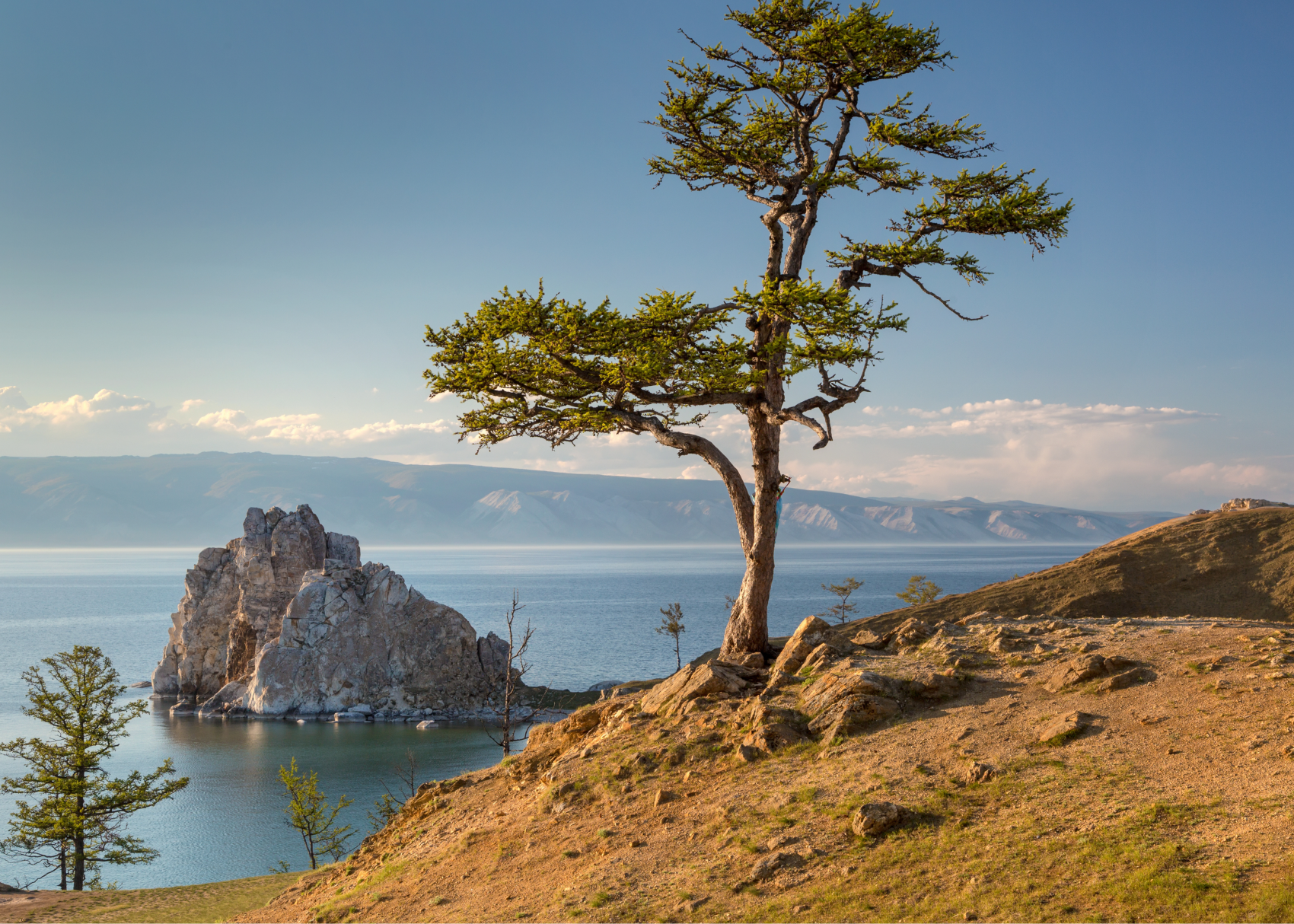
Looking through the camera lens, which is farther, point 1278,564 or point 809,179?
point 1278,564

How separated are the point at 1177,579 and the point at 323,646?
80279 millimetres

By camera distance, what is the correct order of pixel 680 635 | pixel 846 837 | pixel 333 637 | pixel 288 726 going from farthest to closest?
pixel 680 635 < pixel 333 637 < pixel 288 726 < pixel 846 837

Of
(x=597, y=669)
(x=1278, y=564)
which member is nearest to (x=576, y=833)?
(x=1278, y=564)

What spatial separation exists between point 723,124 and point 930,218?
5.38 meters

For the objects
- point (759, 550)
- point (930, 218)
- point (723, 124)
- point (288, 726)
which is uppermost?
point (723, 124)

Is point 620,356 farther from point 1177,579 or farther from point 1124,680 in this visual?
point 1177,579

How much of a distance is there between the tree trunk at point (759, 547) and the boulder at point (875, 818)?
796 centimetres

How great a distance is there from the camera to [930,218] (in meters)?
19.9

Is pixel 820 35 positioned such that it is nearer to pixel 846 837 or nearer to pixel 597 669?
pixel 846 837

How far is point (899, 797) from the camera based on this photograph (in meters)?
12.6

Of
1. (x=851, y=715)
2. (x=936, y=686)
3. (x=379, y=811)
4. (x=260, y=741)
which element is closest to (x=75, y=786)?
(x=379, y=811)

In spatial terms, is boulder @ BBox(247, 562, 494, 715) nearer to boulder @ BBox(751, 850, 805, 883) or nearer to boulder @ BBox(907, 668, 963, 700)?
boulder @ BBox(907, 668, 963, 700)

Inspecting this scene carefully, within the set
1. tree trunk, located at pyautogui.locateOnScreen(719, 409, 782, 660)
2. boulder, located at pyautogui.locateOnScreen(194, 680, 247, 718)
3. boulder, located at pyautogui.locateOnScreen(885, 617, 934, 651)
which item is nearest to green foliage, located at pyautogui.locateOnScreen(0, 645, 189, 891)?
tree trunk, located at pyautogui.locateOnScreen(719, 409, 782, 660)

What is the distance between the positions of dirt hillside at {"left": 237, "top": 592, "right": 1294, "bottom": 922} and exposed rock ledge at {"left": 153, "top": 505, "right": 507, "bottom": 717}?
75.7 m
